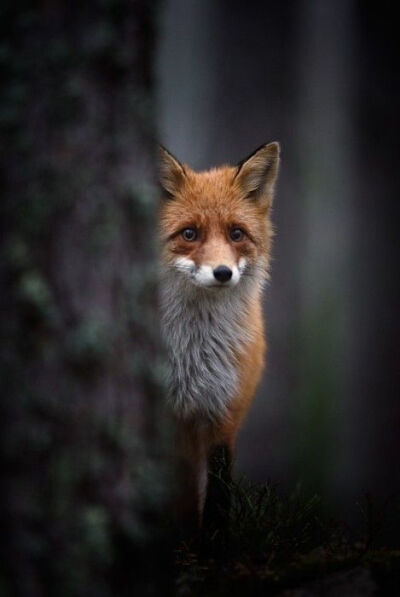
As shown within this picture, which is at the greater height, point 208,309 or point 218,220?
point 218,220

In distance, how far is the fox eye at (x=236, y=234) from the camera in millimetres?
3199

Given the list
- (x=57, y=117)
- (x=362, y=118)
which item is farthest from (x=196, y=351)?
(x=362, y=118)

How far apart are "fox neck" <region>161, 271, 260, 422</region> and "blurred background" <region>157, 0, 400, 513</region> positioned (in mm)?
2496

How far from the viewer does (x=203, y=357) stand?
3180 mm

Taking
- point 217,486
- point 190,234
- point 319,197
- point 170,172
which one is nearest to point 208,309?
point 190,234

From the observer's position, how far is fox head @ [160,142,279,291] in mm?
2986

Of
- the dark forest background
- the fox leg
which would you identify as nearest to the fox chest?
the fox leg

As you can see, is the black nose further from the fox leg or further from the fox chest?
the fox leg

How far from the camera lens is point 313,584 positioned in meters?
2.24

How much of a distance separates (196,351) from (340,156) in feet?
9.85

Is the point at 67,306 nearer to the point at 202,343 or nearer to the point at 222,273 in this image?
the point at 222,273

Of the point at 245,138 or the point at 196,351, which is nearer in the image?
the point at 196,351

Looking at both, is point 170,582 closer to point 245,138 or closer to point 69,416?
point 69,416

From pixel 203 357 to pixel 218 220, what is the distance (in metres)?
0.62
